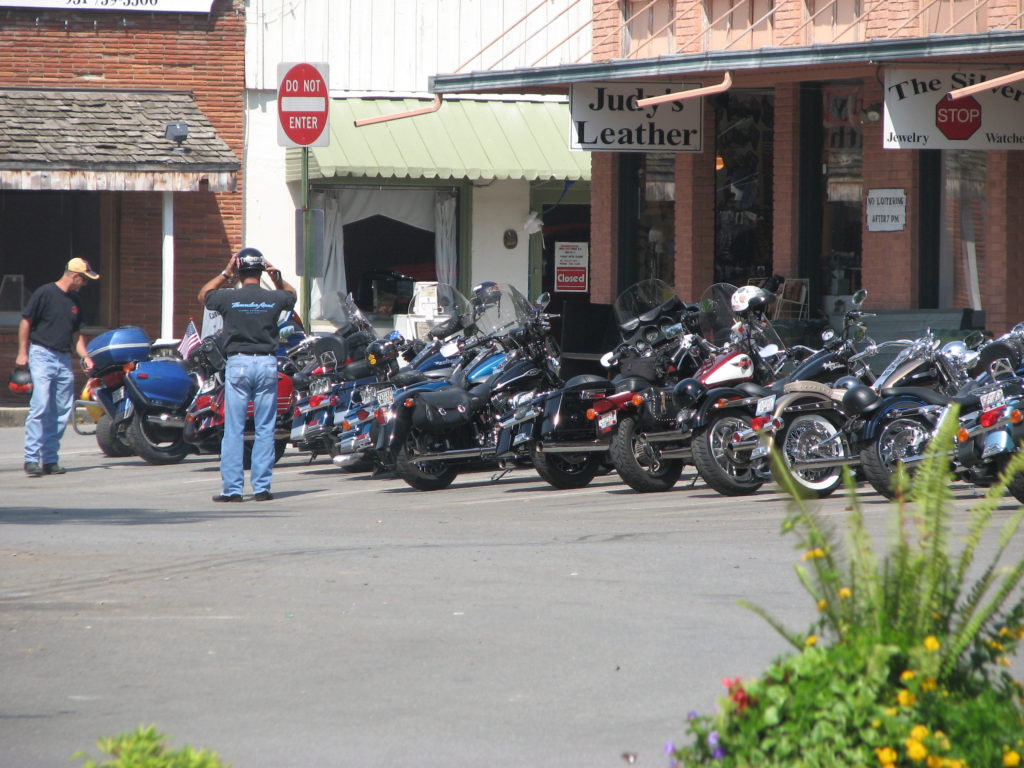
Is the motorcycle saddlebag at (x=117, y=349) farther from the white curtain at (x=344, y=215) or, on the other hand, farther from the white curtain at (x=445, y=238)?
the white curtain at (x=445, y=238)

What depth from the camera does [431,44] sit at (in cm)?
2247

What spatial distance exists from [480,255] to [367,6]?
149 inches

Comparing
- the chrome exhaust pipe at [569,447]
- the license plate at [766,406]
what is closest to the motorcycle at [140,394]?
the chrome exhaust pipe at [569,447]

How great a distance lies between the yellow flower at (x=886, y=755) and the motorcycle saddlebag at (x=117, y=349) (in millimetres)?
12116

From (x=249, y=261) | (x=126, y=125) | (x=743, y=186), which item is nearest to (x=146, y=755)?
(x=249, y=261)

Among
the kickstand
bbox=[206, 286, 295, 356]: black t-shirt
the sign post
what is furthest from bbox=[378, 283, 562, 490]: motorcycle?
the sign post

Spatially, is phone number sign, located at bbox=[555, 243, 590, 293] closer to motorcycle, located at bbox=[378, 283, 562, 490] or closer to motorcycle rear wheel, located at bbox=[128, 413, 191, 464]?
motorcycle rear wheel, located at bbox=[128, 413, 191, 464]

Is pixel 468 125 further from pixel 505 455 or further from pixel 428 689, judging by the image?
pixel 428 689

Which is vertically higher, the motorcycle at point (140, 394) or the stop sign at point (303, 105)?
the stop sign at point (303, 105)

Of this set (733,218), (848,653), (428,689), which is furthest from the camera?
(733,218)

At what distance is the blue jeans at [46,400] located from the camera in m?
14.1

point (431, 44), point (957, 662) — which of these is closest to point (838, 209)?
point (431, 44)

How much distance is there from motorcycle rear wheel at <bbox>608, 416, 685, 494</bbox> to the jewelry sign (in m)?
5.26

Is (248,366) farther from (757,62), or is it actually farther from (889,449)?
(757,62)
